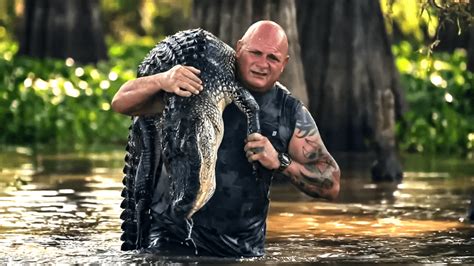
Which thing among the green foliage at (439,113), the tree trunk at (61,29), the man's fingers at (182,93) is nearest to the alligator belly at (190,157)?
the man's fingers at (182,93)

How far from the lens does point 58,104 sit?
25281mm

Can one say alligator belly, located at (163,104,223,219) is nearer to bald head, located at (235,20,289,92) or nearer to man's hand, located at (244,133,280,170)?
man's hand, located at (244,133,280,170)

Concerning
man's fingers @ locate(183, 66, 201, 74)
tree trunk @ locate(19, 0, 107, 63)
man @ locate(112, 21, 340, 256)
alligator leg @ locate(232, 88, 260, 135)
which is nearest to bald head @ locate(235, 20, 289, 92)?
man @ locate(112, 21, 340, 256)

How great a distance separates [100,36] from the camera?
34938mm

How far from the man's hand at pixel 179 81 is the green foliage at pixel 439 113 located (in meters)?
9.25

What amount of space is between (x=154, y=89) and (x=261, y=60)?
0.67m

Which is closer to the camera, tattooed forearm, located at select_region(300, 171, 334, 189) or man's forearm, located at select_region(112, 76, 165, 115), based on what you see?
man's forearm, located at select_region(112, 76, 165, 115)

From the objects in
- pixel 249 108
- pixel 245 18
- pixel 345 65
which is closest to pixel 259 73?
pixel 249 108

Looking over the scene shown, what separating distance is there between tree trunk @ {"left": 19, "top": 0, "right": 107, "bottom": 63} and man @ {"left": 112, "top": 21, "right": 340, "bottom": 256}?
2305 cm

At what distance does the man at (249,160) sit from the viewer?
10.5m

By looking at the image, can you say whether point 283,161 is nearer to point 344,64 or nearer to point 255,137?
point 255,137

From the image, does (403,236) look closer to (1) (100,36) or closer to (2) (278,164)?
(2) (278,164)

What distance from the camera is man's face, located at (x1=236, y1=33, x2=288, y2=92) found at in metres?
10.5

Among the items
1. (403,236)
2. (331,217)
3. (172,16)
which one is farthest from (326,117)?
(172,16)
